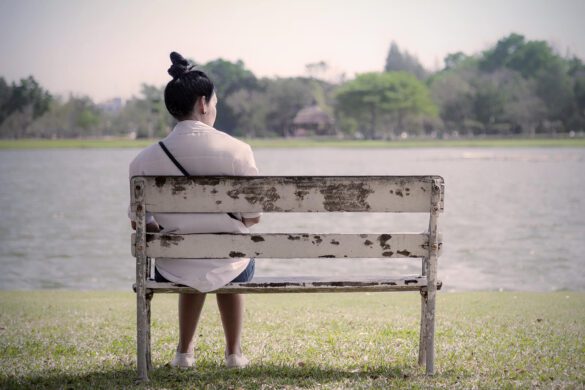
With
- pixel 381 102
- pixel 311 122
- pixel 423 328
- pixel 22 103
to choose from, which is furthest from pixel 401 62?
pixel 423 328

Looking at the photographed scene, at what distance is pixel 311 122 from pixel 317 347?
11791cm

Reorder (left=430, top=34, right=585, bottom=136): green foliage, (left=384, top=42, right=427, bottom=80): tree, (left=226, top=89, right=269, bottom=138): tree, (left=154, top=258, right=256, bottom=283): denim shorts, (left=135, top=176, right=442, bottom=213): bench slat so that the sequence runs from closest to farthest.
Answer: (left=135, top=176, right=442, bottom=213): bench slat → (left=154, top=258, right=256, bottom=283): denim shorts → (left=430, top=34, right=585, bottom=136): green foliage → (left=226, top=89, right=269, bottom=138): tree → (left=384, top=42, right=427, bottom=80): tree

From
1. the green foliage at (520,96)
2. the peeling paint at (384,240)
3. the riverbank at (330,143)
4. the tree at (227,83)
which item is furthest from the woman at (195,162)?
the green foliage at (520,96)

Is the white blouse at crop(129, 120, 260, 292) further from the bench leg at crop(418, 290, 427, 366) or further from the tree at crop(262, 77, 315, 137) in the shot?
the tree at crop(262, 77, 315, 137)

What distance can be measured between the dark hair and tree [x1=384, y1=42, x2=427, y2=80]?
562ft

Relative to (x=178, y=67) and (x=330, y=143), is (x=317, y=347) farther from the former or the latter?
(x=330, y=143)

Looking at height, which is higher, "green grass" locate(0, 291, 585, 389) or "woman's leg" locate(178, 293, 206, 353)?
"woman's leg" locate(178, 293, 206, 353)

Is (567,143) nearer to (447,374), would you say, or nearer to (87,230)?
(87,230)

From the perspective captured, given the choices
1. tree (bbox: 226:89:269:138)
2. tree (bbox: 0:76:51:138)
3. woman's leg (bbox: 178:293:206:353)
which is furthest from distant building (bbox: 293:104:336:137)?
woman's leg (bbox: 178:293:206:353)

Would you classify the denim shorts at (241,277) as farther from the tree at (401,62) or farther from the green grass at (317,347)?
the tree at (401,62)

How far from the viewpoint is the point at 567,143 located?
3900 inches

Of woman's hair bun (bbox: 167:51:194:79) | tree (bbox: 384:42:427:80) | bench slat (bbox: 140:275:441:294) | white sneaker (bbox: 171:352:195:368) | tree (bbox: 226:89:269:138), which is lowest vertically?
white sneaker (bbox: 171:352:195:368)

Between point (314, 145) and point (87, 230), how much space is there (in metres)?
83.8

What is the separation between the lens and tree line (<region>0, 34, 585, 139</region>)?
10731cm
